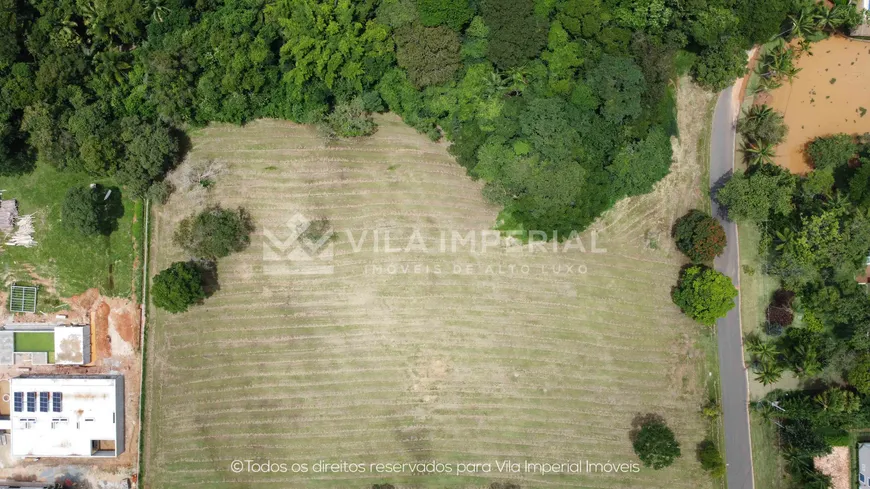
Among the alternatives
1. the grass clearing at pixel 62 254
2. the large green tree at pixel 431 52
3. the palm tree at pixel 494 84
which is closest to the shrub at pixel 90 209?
the grass clearing at pixel 62 254

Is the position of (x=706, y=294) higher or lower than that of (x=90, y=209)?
lower

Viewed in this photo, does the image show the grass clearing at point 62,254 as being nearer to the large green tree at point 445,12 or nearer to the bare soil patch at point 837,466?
the large green tree at point 445,12

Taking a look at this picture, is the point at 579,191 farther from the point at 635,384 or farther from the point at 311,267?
the point at 311,267

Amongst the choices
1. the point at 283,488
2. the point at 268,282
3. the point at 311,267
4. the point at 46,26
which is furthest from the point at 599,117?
the point at 46,26

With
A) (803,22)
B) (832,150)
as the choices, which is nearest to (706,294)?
(832,150)

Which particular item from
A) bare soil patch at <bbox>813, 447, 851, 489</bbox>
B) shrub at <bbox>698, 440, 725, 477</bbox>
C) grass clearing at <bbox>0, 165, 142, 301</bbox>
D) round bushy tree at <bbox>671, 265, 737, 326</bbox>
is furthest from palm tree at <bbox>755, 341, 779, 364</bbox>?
grass clearing at <bbox>0, 165, 142, 301</bbox>

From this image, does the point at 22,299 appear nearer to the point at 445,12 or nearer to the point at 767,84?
the point at 445,12

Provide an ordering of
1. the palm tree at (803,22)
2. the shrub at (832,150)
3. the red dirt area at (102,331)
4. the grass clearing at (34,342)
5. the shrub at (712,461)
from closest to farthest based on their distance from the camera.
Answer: the shrub at (712,461)
the shrub at (832,150)
the palm tree at (803,22)
the grass clearing at (34,342)
the red dirt area at (102,331)
